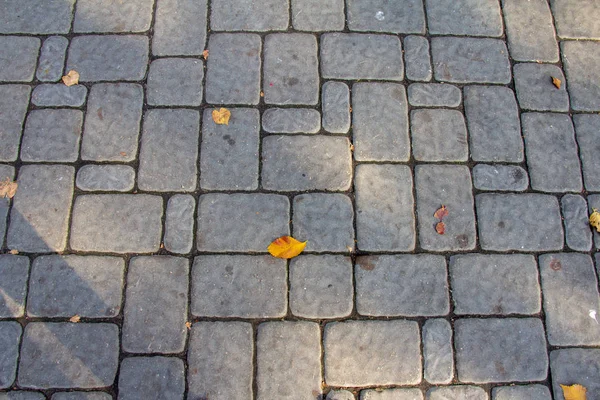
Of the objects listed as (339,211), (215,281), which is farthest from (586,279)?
(215,281)

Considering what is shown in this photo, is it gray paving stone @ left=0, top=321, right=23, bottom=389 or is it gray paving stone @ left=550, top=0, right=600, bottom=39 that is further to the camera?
gray paving stone @ left=550, top=0, right=600, bottom=39

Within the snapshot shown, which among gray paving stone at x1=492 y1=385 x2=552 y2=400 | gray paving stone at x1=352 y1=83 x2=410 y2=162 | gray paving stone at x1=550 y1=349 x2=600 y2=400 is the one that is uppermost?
gray paving stone at x1=352 y1=83 x2=410 y2=162

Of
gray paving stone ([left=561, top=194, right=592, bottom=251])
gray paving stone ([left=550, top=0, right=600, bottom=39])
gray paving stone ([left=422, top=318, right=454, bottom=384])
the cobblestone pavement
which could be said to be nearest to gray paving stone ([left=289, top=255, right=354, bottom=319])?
the cobblestone pavement

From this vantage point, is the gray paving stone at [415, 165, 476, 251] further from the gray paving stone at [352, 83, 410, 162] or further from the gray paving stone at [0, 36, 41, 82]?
the gray paving stone at [0, 36, 41, 82]

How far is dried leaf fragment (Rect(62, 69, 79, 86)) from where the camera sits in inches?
112

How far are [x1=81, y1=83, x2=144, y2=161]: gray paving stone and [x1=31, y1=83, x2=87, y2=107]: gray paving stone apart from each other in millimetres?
59

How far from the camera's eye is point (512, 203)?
2.74 metres

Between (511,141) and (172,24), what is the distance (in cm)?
198

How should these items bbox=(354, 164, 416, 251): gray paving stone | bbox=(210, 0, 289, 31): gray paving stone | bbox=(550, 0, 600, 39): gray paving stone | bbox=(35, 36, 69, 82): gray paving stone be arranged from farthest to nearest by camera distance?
bbox=(550, 0, 600, 39): gray paving stone → bbox=(210, 0, 289, 31): gray paving stone → bbox=(35, 36, 69, 82): gray paving stone → bbox=(354, 164, 416, 251): gray paving stone

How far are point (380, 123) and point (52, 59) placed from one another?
1.83 meters

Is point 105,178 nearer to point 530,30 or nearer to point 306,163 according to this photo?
point 306,163

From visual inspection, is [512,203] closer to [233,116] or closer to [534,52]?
[534,52]

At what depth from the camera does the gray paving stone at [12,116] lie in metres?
2.73

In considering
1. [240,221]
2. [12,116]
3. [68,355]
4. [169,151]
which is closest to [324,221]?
[240,221]
